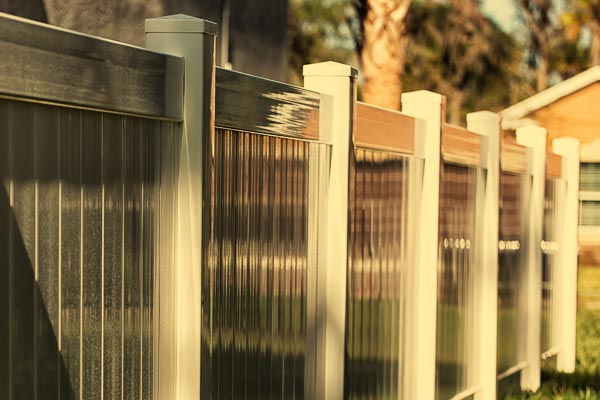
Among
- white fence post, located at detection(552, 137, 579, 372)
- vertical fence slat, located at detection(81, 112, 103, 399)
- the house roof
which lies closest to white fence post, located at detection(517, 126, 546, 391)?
white fence post, located at detection(552, 137, 579, 372)

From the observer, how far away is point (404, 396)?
21.0ft

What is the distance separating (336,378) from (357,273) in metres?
0.65

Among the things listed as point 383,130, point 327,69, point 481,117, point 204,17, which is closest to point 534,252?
point 481,117

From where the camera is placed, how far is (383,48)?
14234 mm

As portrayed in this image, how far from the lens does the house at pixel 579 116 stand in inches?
1023

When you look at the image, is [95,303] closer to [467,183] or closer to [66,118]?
[66,118]

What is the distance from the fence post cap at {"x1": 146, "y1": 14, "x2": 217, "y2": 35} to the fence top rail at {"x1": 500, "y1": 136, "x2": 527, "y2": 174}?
499cm

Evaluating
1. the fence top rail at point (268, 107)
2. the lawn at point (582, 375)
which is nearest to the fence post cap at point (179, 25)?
the fence top rail at point (268, 107)

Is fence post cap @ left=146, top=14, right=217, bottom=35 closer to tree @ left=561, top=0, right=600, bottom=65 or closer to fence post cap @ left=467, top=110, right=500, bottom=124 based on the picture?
fence post cap @ left=467, top=110, right=500, bottom=124

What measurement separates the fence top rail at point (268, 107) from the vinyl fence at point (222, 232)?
11 millimetres

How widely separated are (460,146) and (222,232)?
3.40 meters

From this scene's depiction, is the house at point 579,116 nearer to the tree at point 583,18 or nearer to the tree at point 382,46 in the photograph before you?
the tree at point 382,46

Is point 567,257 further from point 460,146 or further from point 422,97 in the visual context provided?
point 422,97

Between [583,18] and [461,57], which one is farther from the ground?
[583,18]
